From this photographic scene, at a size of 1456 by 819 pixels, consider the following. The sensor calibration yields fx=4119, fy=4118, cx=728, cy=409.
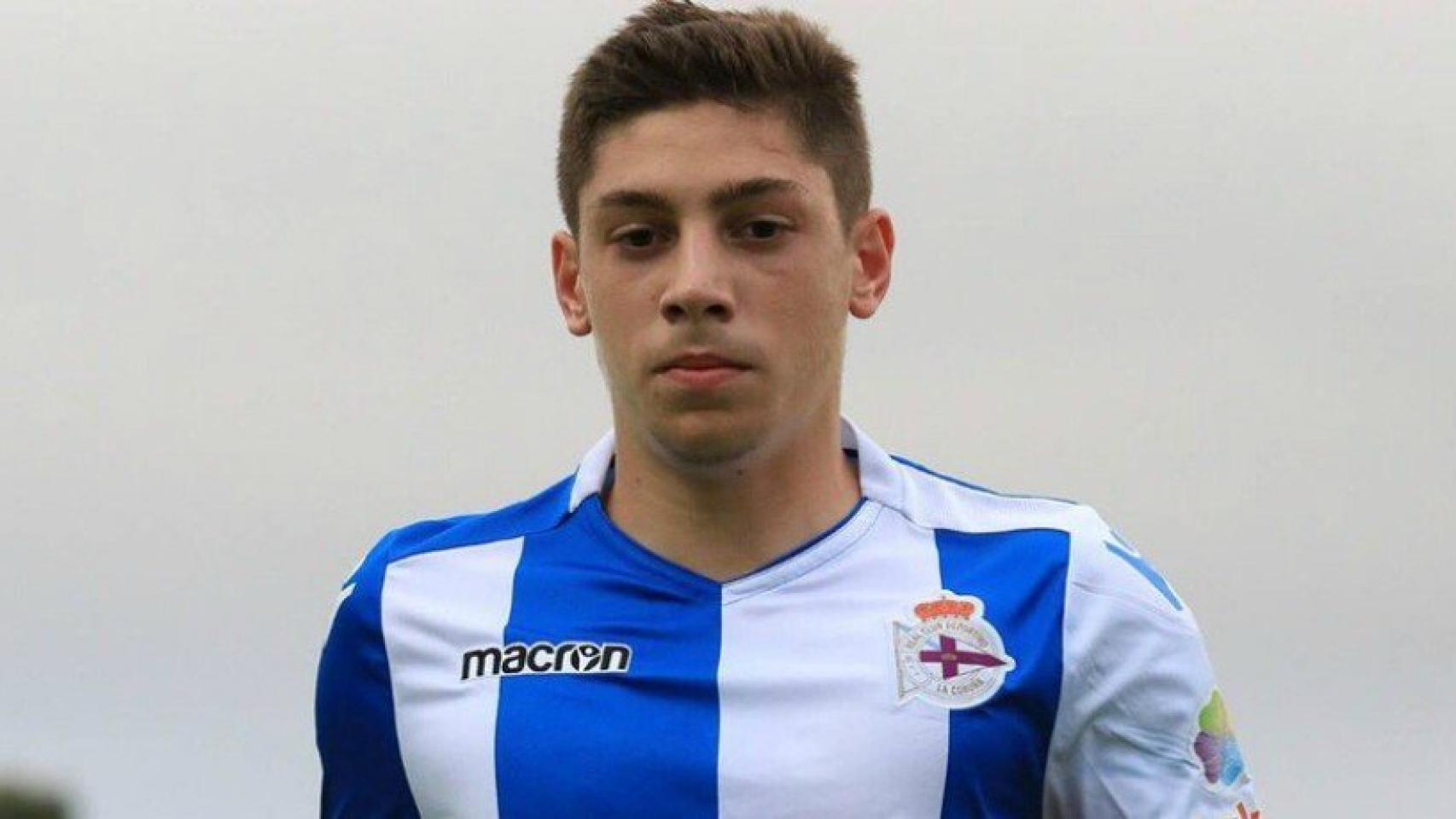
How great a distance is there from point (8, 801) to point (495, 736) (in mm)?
30960

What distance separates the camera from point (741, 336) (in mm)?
9617

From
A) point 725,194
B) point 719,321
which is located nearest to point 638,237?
point 725,194

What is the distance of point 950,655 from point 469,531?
4.58 feet

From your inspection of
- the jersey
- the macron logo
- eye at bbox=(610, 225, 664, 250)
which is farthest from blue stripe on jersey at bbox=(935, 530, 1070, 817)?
eye at bbox=(610, 225, 664, 250)

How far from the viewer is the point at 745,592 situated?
1005cm

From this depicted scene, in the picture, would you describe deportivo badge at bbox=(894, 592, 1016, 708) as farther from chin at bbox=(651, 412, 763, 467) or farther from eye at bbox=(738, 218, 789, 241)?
eye at bbox=(738, 218, 789, 241)

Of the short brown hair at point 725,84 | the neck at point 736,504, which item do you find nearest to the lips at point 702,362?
the neck at point 736,504

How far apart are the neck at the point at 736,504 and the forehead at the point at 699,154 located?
61 cm

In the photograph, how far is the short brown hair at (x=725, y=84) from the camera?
1005cm

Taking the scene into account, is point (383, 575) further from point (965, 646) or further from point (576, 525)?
point (965, 646)

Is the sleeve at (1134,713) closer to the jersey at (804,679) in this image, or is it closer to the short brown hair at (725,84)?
the jersey at (804,679)

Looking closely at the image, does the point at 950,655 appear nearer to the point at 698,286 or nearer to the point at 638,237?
the point at 698,286

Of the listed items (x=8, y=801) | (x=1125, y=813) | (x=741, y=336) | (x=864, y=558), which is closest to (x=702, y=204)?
(x=741, y=336)

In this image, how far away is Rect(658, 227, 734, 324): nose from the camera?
31.4ft
